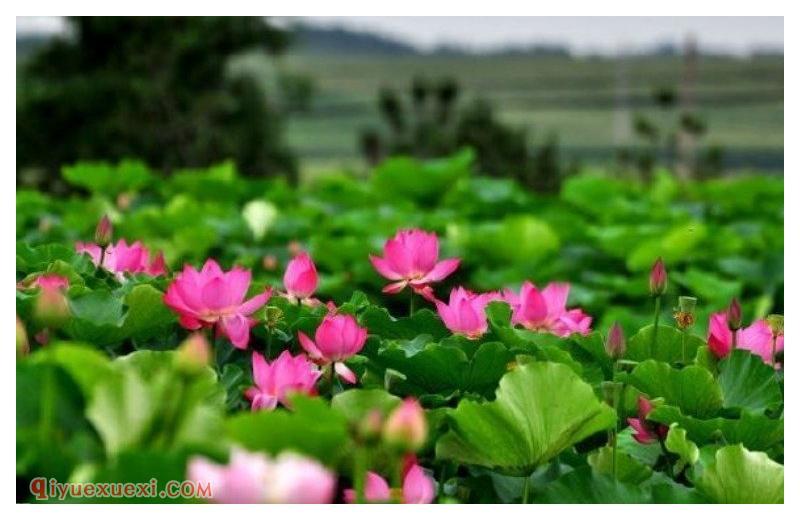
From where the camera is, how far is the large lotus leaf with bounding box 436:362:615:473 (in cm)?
104

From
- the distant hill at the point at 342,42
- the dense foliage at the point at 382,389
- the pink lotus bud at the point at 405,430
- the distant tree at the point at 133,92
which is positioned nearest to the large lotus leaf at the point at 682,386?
the dense foliage at the point at 382,389

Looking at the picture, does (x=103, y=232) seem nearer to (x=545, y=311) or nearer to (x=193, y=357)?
(x=545, y=311)

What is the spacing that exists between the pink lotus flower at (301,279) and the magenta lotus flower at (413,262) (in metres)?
0.07

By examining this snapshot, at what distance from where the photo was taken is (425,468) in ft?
3.83

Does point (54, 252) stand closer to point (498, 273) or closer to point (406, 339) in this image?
point (406, 339)

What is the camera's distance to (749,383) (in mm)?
1352

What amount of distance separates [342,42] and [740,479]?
520 inches

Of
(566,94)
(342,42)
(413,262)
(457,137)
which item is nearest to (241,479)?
(413,262)

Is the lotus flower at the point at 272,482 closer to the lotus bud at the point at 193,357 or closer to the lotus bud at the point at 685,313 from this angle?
the lotus bud at the point at 193,357

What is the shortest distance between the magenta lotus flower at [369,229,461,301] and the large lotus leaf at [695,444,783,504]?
16.6 inches

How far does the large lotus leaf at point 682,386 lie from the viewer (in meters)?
1.28

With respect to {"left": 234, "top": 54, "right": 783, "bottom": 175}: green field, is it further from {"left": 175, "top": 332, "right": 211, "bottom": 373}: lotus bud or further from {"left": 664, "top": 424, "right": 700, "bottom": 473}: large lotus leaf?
{"left": 175, "top": 332, "right": 211, "bottom": 373}: lotus bud

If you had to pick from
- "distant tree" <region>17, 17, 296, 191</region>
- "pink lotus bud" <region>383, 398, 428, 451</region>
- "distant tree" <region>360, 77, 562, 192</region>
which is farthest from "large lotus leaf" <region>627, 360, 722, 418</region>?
"distant tree" <region>17, 17, 296, 191</region>

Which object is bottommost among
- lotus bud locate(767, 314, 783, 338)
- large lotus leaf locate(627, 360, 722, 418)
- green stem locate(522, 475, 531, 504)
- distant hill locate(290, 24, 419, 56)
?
green stem locate(522, 475, 531, 504)
